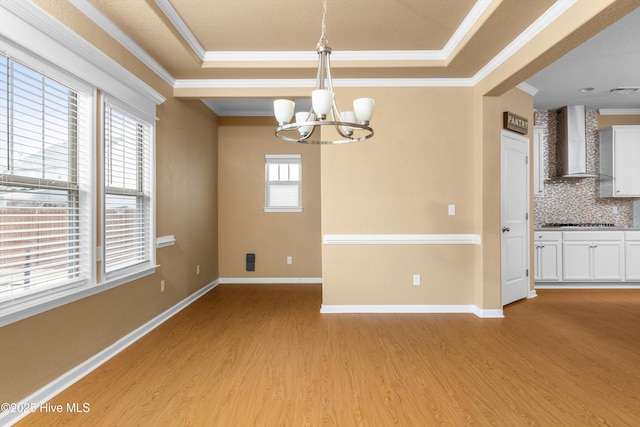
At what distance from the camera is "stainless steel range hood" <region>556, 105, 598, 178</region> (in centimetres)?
543

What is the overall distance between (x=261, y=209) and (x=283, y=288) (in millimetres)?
1335

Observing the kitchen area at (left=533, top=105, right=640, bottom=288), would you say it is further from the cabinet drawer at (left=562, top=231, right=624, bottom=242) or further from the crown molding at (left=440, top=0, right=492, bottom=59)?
the crown molding at (left=440, top=0, right=492, bottom=59)

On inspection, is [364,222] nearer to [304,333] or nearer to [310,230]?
[304,333]

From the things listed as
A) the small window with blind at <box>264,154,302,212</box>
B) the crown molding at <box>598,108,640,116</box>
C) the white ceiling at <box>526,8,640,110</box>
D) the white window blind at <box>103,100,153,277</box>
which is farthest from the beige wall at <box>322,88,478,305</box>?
the crown molding at <box>598,108,640,116</box>

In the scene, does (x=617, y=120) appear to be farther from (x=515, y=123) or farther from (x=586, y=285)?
(x=515, y=123)

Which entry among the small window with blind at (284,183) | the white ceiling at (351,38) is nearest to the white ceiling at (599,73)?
the white ceiling at (351,38)

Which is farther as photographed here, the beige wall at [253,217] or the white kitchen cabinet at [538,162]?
the beige wall at [253,217]

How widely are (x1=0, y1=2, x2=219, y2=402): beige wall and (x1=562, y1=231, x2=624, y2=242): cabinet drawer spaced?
5.15 m

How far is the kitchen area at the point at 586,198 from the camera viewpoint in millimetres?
5191

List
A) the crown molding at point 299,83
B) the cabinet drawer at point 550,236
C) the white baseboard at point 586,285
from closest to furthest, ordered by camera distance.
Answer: the crown molding at point 299,83, the cabinet drawer at point 550,236, the white baseboard at point 586,285

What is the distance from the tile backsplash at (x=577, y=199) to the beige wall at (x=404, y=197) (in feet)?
8.17

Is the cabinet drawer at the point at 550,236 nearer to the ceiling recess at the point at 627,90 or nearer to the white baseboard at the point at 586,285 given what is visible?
the white baseboard at the point at 586,285

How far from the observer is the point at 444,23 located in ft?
10.1

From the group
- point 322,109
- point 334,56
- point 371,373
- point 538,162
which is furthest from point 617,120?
point 322,109
